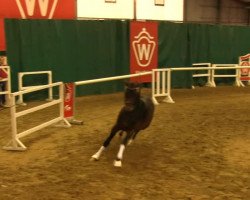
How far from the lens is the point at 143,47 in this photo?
506 inches

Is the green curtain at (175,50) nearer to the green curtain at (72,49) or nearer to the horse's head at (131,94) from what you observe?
the green curtain at (72,49)

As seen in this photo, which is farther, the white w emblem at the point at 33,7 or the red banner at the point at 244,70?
the red banner at the point at 244,70

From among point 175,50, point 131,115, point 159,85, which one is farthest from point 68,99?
point 175,50

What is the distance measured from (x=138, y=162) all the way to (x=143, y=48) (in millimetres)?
7777

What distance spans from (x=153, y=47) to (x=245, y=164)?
816 cm

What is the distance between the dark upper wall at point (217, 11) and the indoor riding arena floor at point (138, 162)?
1518 centimetres

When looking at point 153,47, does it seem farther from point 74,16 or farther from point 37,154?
point 37,154

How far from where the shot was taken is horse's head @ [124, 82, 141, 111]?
526 centimetres

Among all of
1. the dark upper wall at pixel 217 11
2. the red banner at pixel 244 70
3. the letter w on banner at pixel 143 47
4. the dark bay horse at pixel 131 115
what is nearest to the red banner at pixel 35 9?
the letter w on banner at pixel 143 47

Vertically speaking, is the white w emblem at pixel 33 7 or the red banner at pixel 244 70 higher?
the white w emblem at pixel 33 7

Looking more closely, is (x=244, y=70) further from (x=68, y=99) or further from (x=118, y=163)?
(x=118, y=163)

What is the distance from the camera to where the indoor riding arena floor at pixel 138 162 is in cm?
443

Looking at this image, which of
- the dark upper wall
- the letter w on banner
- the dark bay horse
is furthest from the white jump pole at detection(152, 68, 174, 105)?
the dark upper wall

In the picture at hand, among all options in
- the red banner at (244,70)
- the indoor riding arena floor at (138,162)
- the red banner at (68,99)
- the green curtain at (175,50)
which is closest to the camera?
the indoor riding arena floor at (138,162)
